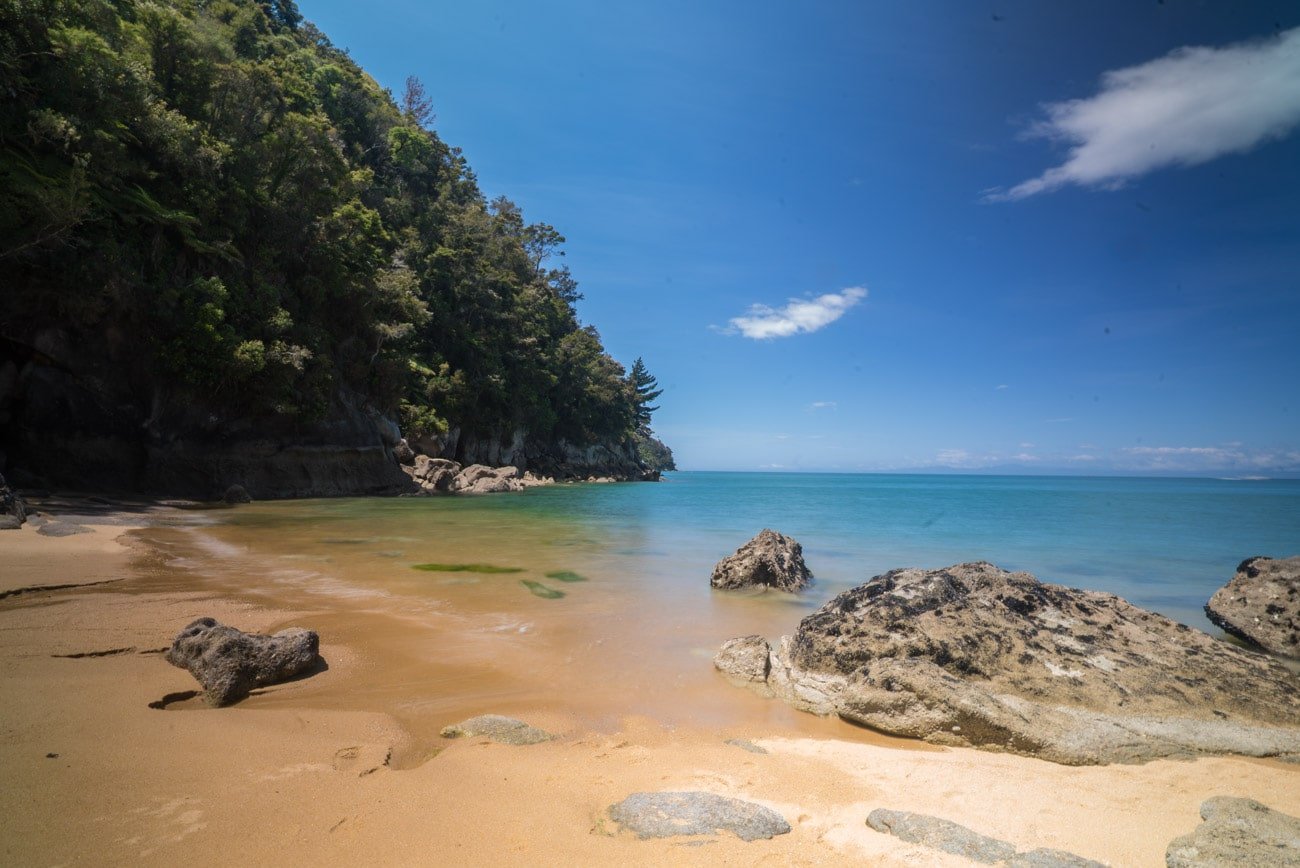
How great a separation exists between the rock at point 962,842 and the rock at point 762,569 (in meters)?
6.12

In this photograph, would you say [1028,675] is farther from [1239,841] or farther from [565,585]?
[565,585]

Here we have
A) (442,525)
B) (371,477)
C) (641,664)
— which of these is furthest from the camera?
(371,477)

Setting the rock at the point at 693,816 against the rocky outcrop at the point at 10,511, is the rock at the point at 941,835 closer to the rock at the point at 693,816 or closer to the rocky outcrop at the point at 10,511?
the rock at the point at 693,816

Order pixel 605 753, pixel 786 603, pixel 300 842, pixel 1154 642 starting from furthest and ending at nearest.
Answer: pixel 786 603 < pixel 1154 642 < pixel 605 753 < pixel 300 842

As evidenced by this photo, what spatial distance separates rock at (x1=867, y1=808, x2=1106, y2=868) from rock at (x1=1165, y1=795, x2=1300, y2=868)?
395mm

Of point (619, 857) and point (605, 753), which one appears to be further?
point (605, 753)

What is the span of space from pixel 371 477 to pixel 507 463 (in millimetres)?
18280

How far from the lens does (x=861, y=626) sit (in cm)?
507

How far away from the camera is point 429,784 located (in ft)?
8.90

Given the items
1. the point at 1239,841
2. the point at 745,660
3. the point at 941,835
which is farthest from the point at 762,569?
the point at 1239,841

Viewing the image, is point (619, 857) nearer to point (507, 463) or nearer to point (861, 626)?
point (861, 626)

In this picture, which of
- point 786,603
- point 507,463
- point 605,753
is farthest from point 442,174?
point 605,753

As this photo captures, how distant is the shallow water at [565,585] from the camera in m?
4.36

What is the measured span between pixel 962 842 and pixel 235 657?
450 centimetres
